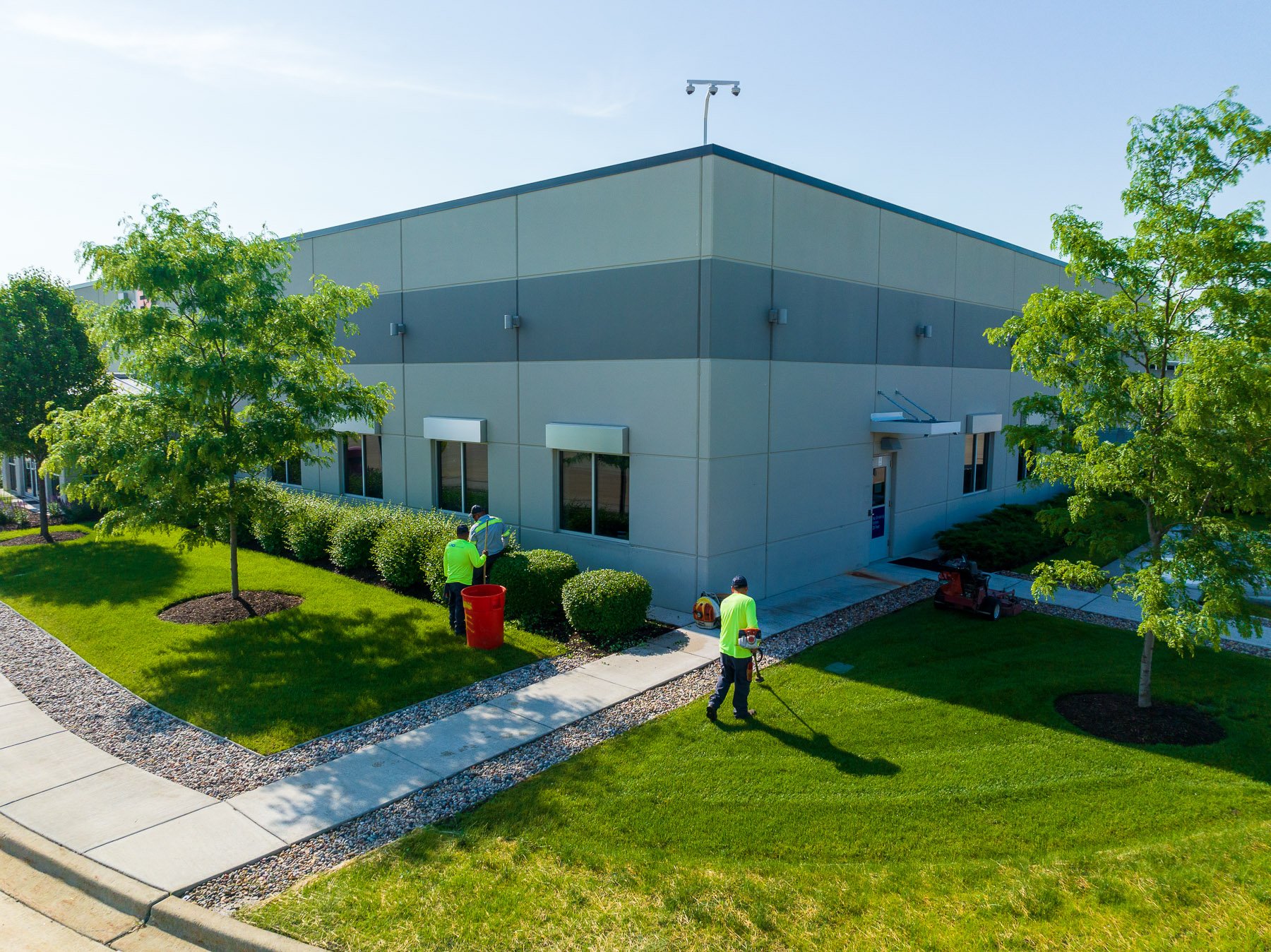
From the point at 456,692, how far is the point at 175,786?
3.25 metres

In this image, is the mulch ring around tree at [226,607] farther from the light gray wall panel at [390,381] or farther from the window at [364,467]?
the light gray wall panel at [390,381]

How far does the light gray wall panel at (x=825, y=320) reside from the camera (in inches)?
556

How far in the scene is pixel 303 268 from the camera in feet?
66.5

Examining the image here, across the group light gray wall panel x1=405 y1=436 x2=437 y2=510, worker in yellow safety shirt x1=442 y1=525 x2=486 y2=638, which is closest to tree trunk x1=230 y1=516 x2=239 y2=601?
worker in yellow safety shirt x1=442 y1=525 x2=486 y2=638

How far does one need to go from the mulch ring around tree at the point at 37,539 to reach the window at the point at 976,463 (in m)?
22.2

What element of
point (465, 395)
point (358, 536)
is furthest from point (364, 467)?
point (465, 395)

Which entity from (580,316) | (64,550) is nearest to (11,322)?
(64,550)

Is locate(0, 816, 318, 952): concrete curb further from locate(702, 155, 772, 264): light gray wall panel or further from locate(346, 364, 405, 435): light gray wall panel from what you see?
locate(346, 364, 405, 435): light gray wall panel

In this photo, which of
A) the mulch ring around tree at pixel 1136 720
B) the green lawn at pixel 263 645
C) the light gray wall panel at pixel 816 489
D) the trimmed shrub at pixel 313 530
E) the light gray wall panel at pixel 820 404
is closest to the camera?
the mulch ring around tree at pixel 1136 720

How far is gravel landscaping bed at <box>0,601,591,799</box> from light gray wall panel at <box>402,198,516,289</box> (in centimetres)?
807

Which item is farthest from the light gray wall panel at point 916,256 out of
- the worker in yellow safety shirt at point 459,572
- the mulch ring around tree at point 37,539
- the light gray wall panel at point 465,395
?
the mulch ring around tree at point 37,539

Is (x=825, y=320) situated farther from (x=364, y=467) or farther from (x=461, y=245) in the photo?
(x=364, y=467)

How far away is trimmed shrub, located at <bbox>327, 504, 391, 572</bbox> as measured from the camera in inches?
626

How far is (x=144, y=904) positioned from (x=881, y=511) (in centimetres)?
1465
